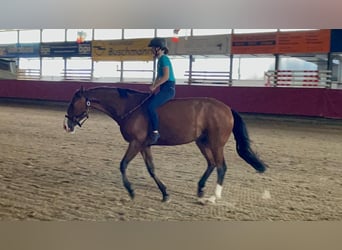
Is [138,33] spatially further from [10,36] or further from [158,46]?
[10,36]

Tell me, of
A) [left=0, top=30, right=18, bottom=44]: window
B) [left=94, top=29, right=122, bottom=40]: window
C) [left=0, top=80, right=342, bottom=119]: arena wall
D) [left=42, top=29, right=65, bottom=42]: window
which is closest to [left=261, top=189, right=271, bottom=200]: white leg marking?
[left=0, top=80, right=342, bottom=119]: arena wall

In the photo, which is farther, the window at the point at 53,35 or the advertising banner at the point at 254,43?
the window at the point at 53,35

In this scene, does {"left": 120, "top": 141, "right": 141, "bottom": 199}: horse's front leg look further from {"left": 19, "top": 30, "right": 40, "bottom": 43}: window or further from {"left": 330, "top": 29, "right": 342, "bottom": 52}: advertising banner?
{"left": 330, "top": 29, "right": 342, "bottom": 52}: advertising banner

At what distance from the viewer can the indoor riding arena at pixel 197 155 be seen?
1.98m

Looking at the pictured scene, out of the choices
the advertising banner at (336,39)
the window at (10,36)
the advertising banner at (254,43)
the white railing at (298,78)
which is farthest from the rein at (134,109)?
the advertising banner at (336,39)

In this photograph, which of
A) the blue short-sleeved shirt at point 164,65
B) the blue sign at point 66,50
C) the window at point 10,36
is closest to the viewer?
the blue short-sleeved shirt at point 164,65

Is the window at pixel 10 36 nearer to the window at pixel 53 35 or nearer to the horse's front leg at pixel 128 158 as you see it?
the window at pixel 53 35

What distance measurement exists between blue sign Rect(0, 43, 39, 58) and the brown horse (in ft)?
1.11

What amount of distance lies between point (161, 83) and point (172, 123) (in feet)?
0.69

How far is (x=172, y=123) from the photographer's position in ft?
6.61

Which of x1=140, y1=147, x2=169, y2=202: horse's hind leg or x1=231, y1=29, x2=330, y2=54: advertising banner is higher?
x1=231, y1=29, x2=330, y2=54: advertising banner

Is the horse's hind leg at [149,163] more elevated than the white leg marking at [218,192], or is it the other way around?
the horse's hind leg at [149,163]

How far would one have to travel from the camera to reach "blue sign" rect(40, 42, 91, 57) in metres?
2.06

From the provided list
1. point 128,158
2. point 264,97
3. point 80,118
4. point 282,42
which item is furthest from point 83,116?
point 282,42
